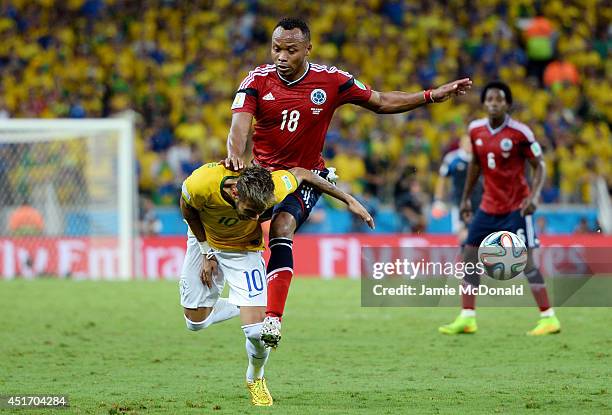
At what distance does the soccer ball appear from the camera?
30.7ft

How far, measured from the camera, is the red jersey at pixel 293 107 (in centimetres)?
802

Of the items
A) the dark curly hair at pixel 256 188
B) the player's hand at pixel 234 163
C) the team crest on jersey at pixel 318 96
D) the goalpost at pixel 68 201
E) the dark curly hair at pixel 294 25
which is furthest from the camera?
the goalpost at pixel 68 201

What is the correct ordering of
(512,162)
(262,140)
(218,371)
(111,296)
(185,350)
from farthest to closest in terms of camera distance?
(111,296) < (512,162) < (185,350) < (218,371) < (262,140)

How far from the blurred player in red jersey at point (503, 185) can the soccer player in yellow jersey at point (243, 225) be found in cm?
375

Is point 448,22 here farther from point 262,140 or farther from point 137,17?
point 262,140

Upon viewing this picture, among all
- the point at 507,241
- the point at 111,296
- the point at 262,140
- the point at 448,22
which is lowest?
the point at 111,296

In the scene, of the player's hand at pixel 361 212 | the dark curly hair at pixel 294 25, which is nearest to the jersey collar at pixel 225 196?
the player's hand at pixel 361 212

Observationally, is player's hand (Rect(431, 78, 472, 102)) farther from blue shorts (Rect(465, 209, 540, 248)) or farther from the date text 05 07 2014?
the date text 05 07 2014

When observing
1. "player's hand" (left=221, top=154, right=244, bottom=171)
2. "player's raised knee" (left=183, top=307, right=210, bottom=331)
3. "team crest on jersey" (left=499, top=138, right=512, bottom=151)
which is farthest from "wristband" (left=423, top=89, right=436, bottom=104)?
"team crest on jersey" (left=499, top=138, right=512, bottom=151)

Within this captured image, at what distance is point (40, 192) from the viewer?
19516 mm

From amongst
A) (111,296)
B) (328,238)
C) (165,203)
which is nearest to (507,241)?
(111,296)

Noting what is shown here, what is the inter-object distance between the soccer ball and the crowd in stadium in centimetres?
1004

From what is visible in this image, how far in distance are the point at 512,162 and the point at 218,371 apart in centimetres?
405

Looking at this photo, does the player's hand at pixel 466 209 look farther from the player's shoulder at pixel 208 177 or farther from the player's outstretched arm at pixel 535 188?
the player's shoulder at pixel 208 177
